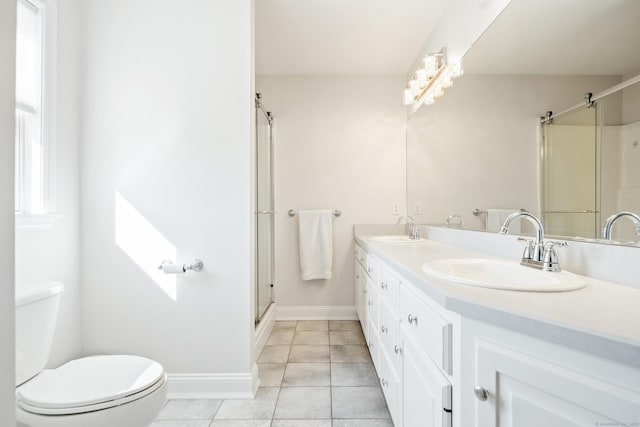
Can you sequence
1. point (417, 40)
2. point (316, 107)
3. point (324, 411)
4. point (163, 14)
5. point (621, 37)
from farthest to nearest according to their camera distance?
point (316, 107), point (417, 40), point (163, 14), point (324, 411), point (621, 37)

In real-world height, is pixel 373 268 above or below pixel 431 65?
below

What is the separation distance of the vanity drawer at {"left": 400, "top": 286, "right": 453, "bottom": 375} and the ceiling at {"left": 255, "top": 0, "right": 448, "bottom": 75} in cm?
186

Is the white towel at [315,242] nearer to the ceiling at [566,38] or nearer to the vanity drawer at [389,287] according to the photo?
the vanity drawer at [389,287]

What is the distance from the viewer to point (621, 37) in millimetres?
830

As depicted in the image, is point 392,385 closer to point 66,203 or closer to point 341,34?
point 66,203

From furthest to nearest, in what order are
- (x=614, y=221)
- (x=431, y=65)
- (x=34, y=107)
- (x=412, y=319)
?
(x=431, y=65), (x=34, y=107), (x=412, y=319), (x=614, y=221)

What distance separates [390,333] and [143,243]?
1.38 metres

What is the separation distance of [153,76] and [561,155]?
196 cm

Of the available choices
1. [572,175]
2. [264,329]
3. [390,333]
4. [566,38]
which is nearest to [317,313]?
[264,329]

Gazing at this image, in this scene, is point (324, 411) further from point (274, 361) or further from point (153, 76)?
point (153, 76)

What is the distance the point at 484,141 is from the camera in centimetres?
154

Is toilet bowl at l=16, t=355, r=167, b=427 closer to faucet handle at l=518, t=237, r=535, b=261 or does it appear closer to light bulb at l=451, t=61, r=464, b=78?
faucet handle at l=518, t=237, r=535, b=261

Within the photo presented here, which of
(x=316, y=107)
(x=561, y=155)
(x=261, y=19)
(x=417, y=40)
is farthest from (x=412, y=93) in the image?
(x=561, y=155)

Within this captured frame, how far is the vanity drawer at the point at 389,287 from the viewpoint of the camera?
122cm
